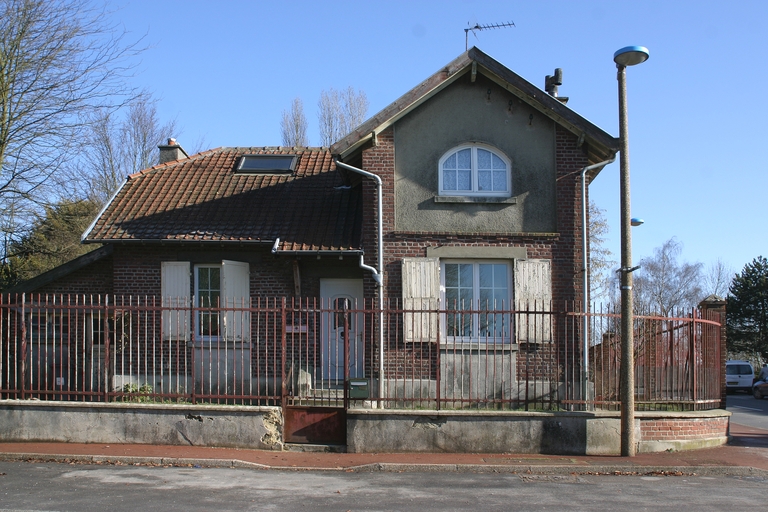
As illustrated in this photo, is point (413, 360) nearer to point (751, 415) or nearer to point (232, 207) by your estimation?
point (232, 207)

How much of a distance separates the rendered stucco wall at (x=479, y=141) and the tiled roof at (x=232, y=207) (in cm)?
170

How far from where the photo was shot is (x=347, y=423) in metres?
11.3

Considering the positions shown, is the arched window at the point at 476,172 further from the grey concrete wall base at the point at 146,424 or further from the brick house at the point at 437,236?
the grey concrete wall base at the point at 146,424

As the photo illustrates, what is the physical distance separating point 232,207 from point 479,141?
18.6ft

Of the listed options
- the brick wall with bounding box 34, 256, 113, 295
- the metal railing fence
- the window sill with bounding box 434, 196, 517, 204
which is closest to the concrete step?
the metal railing fence

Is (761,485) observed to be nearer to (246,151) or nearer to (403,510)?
(403,510)

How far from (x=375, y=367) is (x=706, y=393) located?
5930 mm

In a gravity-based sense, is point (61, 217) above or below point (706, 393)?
above

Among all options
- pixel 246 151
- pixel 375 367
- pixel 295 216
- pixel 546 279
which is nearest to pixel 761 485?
pixel 546 279

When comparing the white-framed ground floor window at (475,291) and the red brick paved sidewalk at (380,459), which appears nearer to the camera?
the red brick paved sidewalk at (380,459)

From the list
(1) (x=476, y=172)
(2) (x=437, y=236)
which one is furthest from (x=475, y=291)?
(1) (x=476, y=172)

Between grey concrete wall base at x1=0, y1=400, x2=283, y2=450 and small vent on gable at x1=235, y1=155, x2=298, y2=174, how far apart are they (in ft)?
25.2

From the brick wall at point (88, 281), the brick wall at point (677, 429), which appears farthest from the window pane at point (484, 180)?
the brick wall at point (88, 281)

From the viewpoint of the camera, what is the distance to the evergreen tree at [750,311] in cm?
4388
